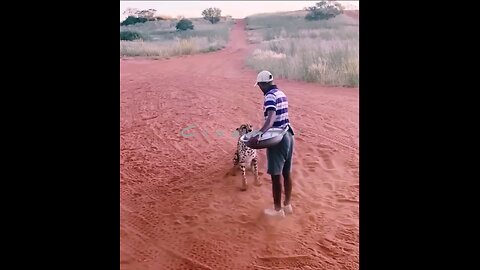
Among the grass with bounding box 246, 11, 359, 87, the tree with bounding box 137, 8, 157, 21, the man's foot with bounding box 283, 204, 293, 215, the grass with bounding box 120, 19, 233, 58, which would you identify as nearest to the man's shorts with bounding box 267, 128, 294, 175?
the man's foot with bounding box 283, 204, 293, 215

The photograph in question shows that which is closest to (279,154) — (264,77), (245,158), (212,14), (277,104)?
(277,104)

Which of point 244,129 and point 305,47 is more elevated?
point 305,47

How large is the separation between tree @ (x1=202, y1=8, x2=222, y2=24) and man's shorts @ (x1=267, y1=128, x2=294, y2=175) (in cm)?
219

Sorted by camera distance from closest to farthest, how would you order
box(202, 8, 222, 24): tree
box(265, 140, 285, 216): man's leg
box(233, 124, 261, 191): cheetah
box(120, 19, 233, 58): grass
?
box(265, 140, 285, 216): man's leg < box(233, 124, 261, 191): cheetah < box(202, 8, 222, 24): tree < box(120, 19, 233, 58): grass

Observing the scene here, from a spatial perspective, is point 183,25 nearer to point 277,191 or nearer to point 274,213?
point 277,191

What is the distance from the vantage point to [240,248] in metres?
4.90

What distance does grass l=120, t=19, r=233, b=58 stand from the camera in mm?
7652

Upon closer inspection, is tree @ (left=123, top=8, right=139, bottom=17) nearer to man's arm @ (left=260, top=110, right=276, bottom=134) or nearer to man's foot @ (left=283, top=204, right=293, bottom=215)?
man's arm @ (left=260, top=110, right=276, bottom=134)

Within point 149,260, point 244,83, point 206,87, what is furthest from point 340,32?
point 149,260

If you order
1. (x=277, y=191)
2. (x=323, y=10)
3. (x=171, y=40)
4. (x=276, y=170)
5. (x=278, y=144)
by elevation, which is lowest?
(x=277, y=191)

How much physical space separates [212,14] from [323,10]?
1715mm

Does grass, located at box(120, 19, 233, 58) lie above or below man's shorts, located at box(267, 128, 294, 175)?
above

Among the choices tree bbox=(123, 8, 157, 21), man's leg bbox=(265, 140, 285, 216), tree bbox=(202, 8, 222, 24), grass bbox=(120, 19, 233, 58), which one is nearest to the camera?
man's leg bbox=(265, 140, 285, 216)

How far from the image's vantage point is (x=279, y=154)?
205 inches
